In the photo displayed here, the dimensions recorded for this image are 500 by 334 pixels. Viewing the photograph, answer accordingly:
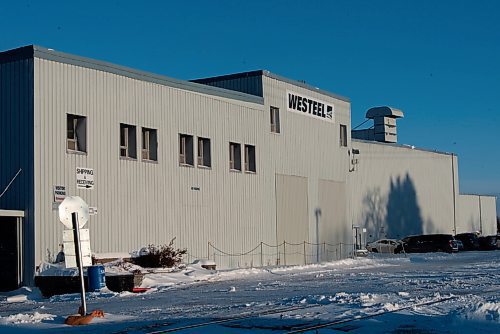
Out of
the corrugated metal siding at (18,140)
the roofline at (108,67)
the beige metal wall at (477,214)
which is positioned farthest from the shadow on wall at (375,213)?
the corrugated metal siding at (18,140)

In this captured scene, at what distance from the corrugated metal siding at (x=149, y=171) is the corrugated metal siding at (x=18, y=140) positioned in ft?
1.01

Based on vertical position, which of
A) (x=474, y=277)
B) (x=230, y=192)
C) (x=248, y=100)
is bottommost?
(x=474, y=277)

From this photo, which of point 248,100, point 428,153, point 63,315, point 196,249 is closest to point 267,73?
point 248,100

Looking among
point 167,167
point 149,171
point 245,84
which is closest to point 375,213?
point 245,84

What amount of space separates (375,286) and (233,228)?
14.4m

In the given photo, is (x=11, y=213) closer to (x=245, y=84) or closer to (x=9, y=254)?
(x=9, y=254)

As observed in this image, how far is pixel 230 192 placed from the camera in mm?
38938

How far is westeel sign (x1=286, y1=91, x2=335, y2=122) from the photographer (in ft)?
145

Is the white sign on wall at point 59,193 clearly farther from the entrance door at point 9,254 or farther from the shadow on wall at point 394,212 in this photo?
the shadow on wall at point 394,212

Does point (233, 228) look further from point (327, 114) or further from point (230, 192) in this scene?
point (327, 114)

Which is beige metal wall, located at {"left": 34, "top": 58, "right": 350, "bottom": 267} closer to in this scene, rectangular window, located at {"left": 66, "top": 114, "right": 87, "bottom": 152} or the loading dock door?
rectangular window, located at {"left": 66, "top": 114, "right": 87, "bottom": 152}

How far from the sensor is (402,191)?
67938mm

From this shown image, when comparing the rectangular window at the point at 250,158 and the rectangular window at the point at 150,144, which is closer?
the rectangular window at the point at 150,144

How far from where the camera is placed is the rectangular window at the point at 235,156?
131ft
